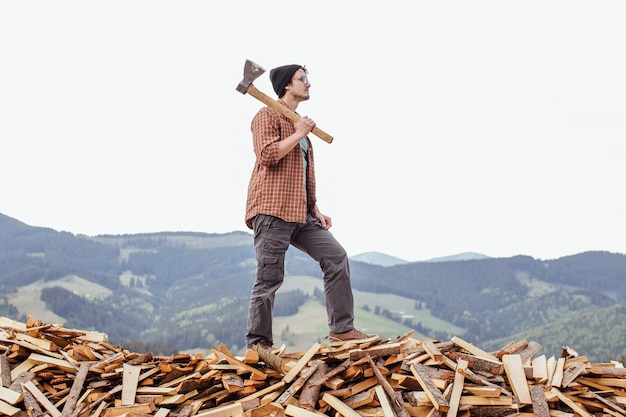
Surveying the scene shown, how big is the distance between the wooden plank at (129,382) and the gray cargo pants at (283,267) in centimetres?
109

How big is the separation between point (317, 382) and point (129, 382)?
5.78ft

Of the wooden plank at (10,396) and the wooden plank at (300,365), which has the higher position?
the wooden plank at (300,365)

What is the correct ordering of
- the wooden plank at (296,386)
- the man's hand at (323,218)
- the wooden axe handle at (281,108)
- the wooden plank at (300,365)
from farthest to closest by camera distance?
the man's hand at (323,218) < the wooden axe handle at (281,108) < the wooden plank at (300,365) < the wooden plank at (296,386)

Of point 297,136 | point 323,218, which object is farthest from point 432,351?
point 297,136

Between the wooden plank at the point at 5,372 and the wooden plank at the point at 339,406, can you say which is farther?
the wooden plank at the point at 5,372

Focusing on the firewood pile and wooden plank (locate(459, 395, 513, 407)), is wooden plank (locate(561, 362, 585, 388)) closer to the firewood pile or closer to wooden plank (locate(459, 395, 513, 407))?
the firewood pile

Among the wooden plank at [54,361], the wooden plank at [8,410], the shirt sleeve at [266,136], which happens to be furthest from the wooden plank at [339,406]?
the wooden plank at [8,410]

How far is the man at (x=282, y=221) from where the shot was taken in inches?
235

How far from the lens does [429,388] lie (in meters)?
5.18

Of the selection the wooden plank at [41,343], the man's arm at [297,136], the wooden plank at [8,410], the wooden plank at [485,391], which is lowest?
the wooden plank at [8,410]

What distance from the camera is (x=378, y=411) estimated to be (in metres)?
5.12

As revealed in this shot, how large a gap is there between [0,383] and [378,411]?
350 cm

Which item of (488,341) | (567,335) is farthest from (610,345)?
(488,341)

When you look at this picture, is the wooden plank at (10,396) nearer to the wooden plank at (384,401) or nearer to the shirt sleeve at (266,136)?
the shirt sleeve at (266,136)
